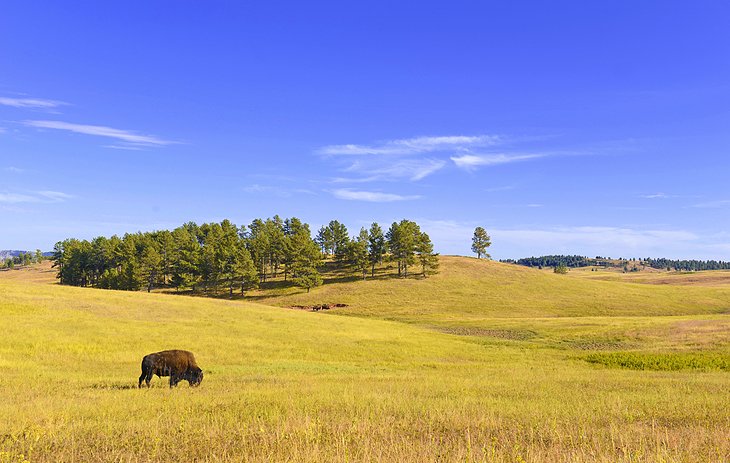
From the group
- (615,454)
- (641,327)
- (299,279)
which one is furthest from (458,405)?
(299,279)

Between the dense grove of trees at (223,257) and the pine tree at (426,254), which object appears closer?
the dense grove of trees at (223,257)

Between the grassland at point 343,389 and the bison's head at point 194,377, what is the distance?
0.47 meters

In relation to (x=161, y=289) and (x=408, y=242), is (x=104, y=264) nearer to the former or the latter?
(x=161, y=289)

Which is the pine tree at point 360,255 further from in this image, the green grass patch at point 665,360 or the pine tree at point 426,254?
the green grass patch at point 665,360

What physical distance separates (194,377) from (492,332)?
40.2 m

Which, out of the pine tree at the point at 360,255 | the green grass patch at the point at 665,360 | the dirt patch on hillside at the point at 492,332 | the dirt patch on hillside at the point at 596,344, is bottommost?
the dirt patch on hillside at the point at 492,332

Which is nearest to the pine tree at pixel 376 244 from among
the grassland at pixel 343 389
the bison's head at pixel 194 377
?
the grassland at pixel 343 389

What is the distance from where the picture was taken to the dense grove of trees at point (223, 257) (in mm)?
97750

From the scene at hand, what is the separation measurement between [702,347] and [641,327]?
13.7 metres

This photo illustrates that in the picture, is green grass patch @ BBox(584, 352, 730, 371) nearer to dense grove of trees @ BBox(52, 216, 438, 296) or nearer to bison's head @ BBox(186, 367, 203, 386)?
bison's head @ BBox(186, 367, 203, 386)

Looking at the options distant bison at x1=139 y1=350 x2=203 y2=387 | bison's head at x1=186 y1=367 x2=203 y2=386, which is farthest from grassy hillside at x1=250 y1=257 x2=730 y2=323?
distant bison at x1=139 y1=350 x2=203 y2=387

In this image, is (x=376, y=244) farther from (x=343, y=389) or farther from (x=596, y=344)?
(x=343, y=389)

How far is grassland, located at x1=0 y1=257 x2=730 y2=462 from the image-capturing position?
7.46m

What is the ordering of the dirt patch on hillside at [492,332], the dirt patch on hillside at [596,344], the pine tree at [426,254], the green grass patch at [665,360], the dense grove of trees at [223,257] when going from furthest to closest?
the pine tree at [426,254] → the dense grove of trees at [223,257] → the dirt patch on hillside at [492,332] → the dirt patch on hillside at [596,344] → the green grass patch at [665,360]
